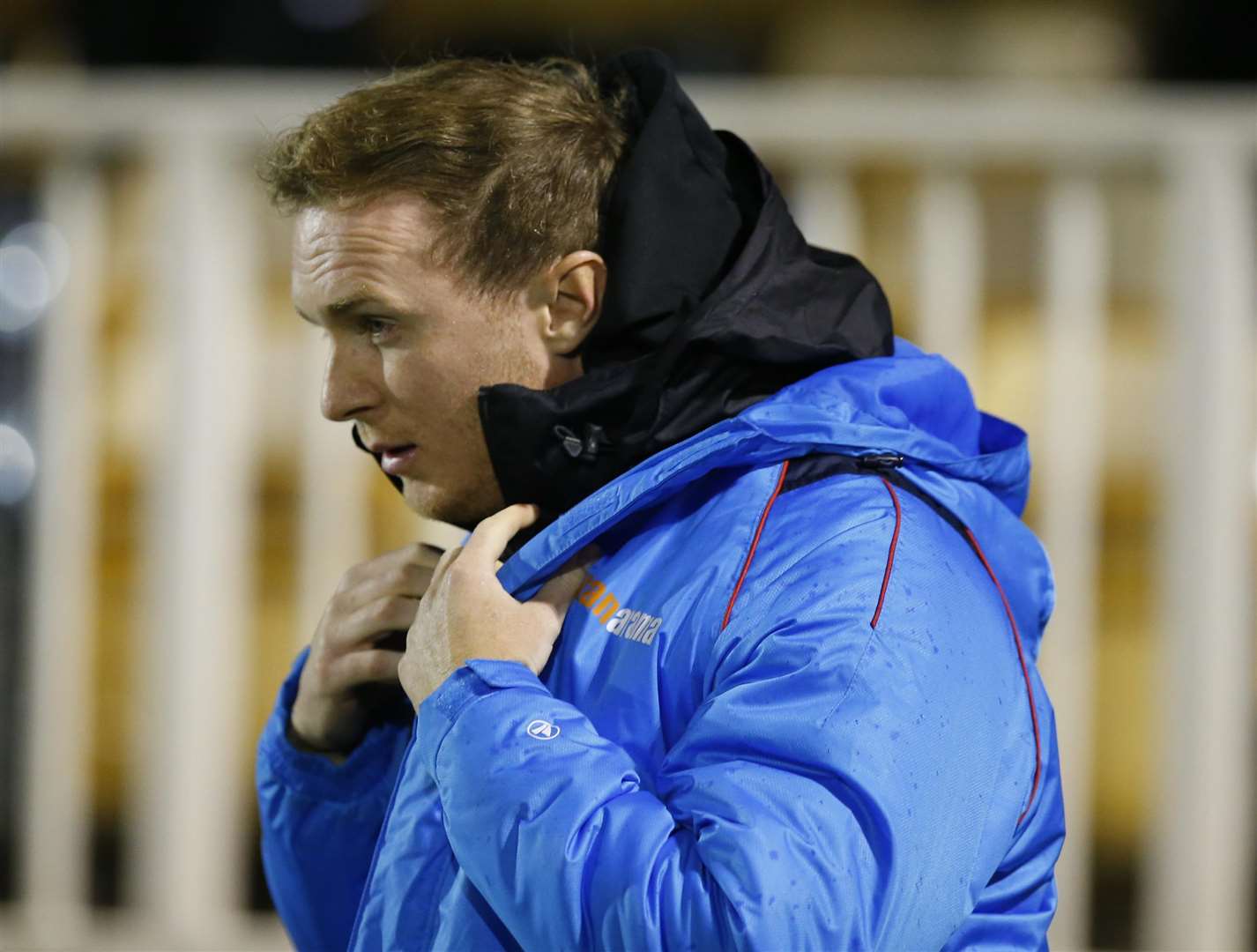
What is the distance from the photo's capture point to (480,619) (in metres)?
1.22

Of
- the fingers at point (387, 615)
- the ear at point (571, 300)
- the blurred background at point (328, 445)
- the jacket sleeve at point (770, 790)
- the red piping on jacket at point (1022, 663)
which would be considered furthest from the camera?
the blurred background at point (328, 445)

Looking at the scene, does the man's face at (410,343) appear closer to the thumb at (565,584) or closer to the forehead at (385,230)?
the forehead at (385,230)

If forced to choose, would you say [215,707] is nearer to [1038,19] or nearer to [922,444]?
[922,444]

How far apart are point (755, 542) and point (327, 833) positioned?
2.08ft

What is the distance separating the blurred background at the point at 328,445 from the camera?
2900 millimetres

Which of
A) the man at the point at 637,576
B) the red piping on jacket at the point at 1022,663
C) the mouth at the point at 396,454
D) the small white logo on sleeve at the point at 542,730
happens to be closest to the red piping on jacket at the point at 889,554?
the man at the point at 637,576

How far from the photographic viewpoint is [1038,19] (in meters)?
3.69

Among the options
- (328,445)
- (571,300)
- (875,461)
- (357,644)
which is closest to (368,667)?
(357,644)

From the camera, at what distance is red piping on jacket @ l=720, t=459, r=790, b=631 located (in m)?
→ 1.18

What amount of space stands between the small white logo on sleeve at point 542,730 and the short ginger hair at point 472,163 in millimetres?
446

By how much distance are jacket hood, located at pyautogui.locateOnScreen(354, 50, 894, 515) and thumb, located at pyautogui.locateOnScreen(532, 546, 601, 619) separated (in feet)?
0.22

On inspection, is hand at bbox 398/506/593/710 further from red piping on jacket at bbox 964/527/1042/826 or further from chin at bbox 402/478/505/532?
red piping on jacket at bbox 964/527/1042/826

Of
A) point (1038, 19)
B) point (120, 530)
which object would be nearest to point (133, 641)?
point (120, 530)

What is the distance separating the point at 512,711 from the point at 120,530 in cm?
241
